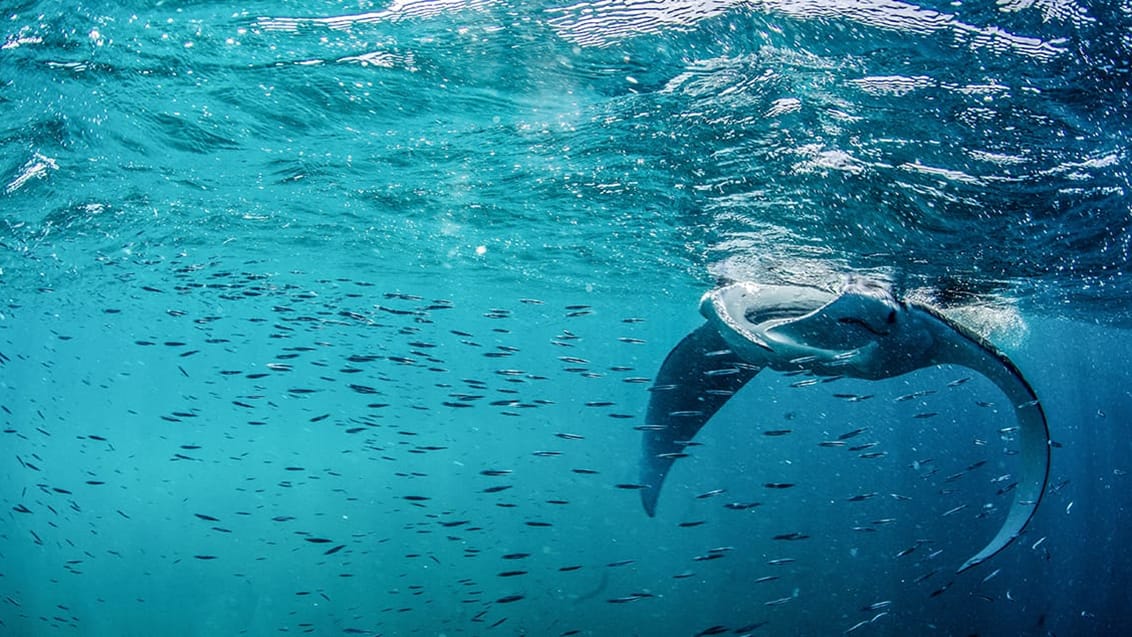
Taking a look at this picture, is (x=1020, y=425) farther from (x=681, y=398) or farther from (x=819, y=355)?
(x=681, y=398)

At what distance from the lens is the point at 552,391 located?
128250 mm

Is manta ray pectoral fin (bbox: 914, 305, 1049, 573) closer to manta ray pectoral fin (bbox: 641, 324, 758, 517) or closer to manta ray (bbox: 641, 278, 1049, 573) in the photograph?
manta ray (bbox: 641, 278, 1049, 573)

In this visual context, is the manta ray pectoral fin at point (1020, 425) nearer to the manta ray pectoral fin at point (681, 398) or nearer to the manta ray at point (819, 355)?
the manta ray at point (819, 355)

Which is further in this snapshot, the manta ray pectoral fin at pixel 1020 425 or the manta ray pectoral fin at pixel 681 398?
the manta ray pectoral fin at pixel 681 398

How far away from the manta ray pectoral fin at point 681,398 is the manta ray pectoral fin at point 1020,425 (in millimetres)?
2607

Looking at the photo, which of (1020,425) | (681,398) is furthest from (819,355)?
(681,398)

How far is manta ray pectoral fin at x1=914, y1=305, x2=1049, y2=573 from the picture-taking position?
5.39 metres

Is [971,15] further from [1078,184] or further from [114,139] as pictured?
[114,139]

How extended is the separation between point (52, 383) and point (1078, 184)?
74.9 metres

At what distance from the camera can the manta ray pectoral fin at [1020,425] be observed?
5.39 meters

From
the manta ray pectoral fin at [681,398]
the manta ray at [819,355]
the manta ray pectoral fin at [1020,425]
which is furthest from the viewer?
the manta ray pectoral fin at [681,398]

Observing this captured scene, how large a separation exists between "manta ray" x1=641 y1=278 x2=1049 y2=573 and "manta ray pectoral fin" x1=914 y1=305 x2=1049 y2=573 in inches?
0.4

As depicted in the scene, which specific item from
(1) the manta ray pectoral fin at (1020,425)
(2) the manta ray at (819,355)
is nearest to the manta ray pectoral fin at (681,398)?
(2) the manta ray at (819,355)

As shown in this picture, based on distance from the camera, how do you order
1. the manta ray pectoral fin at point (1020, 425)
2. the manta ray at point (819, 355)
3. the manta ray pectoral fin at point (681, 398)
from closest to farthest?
the manta ray pectoral fin at point (1020, 425), the manta ray at point (819, 355), the manta ray pectoral fin at point (681, 398)
